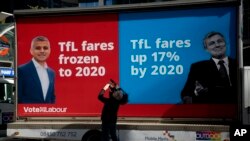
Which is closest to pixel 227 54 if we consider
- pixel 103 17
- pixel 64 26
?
pixel 103 17

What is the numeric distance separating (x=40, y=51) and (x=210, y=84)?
476 centimetres

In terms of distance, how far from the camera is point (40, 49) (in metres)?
12.4

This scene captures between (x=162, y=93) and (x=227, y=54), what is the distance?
6.27 feet

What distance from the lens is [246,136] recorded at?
35.0 feet

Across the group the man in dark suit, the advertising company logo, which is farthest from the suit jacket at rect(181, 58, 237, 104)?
the advertising company logo

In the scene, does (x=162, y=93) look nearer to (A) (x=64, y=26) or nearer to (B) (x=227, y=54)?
(B) (x=227, y=54)

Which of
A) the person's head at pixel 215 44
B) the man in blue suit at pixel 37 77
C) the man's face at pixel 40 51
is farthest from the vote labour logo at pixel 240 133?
the man's face at pixel 40 51

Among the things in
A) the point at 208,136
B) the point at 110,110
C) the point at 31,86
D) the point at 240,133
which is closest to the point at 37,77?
the point at 31,86

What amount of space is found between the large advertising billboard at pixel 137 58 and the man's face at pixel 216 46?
0.02m

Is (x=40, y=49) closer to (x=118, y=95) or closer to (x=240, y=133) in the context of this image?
(x=118, y=95)

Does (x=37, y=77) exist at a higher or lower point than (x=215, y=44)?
lower

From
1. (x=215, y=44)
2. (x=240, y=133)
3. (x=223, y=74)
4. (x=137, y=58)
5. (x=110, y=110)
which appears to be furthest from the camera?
(x=137, y=58)

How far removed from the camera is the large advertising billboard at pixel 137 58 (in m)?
11.1

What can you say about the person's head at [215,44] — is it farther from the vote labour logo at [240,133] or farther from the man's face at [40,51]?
the man's face at [40,51]
